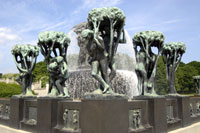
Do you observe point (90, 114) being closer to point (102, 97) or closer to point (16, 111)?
point (102, 97)

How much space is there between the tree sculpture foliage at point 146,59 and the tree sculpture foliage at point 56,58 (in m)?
2.69

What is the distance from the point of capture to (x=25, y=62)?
927 centimetres

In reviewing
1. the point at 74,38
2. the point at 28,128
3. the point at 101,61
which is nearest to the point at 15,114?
the point at 28,128

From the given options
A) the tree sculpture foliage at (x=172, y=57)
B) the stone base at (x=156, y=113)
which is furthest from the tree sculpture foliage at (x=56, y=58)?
the tree sculpture foliage at (x=172, y=57)

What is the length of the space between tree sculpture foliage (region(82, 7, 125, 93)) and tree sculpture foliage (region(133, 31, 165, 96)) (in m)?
1.75

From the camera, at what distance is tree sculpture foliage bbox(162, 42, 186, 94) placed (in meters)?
9.59

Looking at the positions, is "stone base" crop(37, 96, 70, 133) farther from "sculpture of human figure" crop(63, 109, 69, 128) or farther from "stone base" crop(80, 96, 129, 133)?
"stone base" crop(80, 96, 129, 133)

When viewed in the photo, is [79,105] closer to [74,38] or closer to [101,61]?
[101,61]

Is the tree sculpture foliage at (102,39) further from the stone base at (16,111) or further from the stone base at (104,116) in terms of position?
the stone base at (16,111)

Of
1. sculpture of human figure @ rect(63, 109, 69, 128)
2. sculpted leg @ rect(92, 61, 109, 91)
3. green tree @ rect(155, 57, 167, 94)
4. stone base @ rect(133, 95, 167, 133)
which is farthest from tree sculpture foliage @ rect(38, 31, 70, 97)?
green tree @ rect(155, 57, 167, 94)

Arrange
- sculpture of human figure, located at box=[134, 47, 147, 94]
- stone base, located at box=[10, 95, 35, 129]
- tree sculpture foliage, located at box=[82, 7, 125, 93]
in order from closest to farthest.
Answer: tree sculpture foliage, located at box=[82, 7, 125, 93] < sculpture of human figure, located at box=[134, 47, 147, 94] < stone base, located at box=[10, 95, 35, 129]

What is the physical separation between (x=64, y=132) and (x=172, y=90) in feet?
19.0

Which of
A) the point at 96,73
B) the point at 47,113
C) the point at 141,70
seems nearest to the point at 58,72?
the point at 47,113

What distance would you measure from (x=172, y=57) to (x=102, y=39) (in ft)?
17.2
